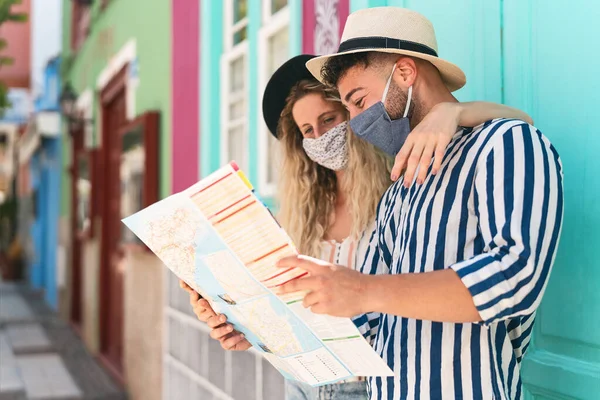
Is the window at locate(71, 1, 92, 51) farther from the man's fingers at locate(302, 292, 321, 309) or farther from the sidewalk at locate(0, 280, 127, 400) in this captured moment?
the man's fingers at locate(302, 292, 321, 309)

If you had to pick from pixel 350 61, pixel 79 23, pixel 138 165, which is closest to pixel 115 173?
pixel 138 165

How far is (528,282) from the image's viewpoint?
1.19m

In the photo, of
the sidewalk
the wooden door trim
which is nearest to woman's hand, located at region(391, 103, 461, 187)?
the sidewalk

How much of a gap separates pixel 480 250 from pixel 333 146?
0.89m

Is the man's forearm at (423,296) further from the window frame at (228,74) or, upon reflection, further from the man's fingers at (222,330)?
the window frame at (228,74)

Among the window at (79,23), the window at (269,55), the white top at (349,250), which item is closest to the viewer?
the white top at (349,250)

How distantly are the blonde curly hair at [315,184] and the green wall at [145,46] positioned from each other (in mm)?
2737

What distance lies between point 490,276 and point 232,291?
0.56 m

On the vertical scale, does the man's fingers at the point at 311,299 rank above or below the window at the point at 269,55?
below

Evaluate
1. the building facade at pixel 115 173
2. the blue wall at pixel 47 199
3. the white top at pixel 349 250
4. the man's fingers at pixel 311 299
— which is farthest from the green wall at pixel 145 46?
the blue wall at pixel 47 199

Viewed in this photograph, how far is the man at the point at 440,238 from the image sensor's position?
1.20 metres

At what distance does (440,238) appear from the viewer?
1.38 meters

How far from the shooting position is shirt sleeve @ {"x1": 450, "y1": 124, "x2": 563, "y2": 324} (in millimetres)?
1176

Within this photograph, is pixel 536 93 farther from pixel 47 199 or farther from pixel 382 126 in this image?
pixel 47 199
